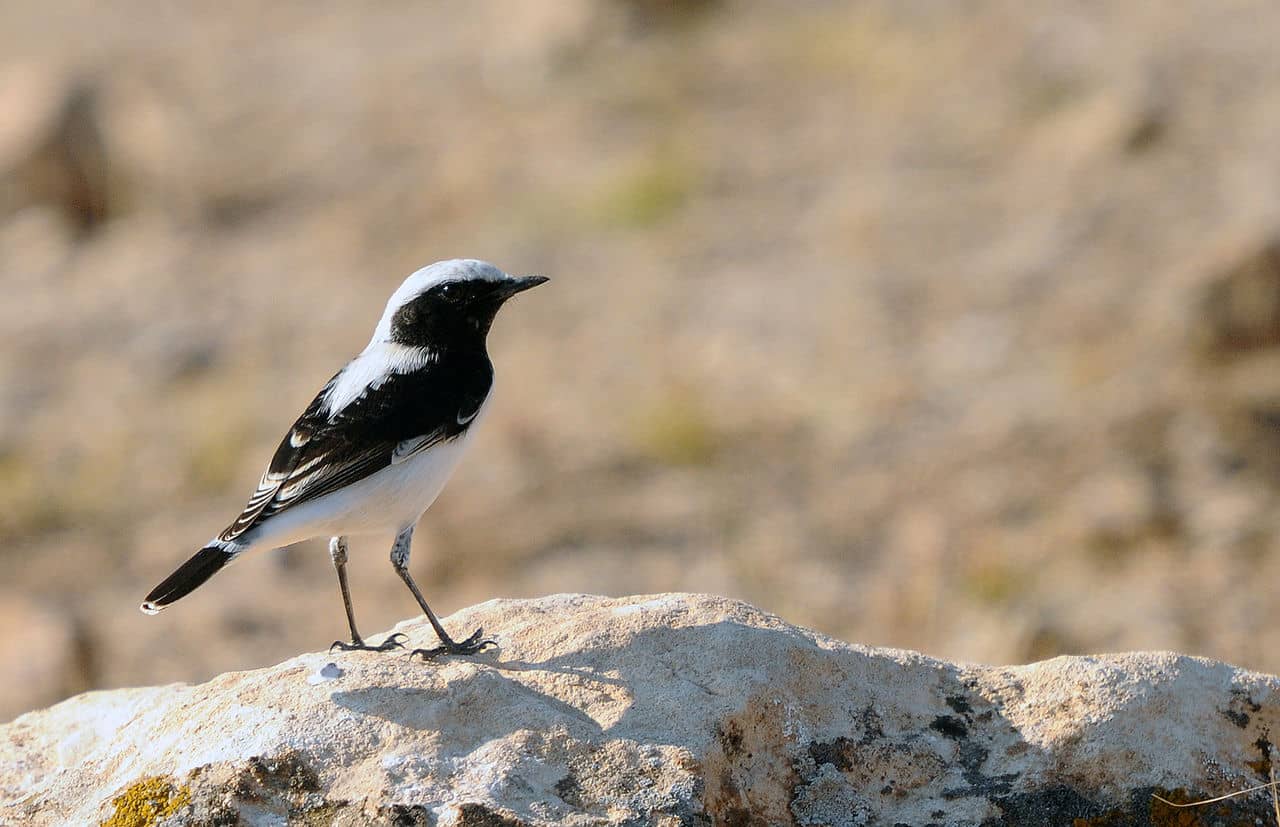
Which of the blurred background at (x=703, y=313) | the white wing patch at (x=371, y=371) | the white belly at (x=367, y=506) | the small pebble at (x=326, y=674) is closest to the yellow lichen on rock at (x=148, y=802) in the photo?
the small pebble at (x=326, y=674)

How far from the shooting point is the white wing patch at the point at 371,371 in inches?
221

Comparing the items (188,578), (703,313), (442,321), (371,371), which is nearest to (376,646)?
(188,578)

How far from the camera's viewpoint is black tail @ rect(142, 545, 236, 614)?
199 inches

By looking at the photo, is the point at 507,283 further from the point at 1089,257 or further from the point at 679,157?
the point at 679,157

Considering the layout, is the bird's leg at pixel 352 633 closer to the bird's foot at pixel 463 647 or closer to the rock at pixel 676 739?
the bird's foot at pixel 463 647

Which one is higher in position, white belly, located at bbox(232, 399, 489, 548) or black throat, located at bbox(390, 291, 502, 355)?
black throat, located at bbox(390, 291, 502, 355)

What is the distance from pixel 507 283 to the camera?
5.87 m

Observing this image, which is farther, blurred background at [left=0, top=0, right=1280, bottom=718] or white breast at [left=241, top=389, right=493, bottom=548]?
blurred background at [left=0, top=0, right=1280, bottom=718]

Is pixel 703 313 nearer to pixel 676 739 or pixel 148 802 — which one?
pixel 676 739

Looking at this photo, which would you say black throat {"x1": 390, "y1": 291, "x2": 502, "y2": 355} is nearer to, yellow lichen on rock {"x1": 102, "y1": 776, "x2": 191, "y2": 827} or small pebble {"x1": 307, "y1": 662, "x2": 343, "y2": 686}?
small pebble {"x1": 307, "y1": 662, "x2": 343, "y2": 686}

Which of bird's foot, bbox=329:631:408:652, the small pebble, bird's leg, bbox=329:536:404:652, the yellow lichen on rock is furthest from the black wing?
the yellow lichen on rock

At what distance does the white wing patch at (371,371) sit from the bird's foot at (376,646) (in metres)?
0.80

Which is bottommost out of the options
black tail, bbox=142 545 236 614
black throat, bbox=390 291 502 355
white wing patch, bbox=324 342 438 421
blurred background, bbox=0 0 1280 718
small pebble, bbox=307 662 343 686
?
small pebble, bbox=307 662 343 686

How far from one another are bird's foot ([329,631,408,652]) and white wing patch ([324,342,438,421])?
2.63 ft
